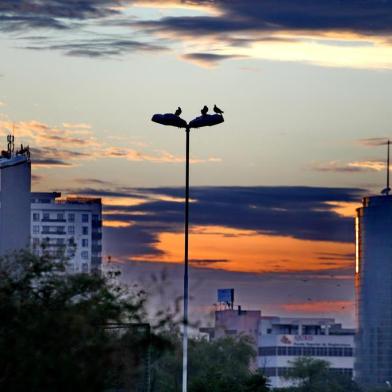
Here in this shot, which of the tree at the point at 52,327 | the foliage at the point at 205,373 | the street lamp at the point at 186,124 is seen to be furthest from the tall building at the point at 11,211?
the tree at the point at 52,327

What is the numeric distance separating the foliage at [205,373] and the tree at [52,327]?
758 centimetres

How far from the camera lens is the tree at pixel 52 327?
37156mm

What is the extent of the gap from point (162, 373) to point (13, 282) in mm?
95726

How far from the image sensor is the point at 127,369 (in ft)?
144

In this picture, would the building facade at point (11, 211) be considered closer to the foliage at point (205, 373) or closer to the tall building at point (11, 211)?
the tall building at point (11, 211)

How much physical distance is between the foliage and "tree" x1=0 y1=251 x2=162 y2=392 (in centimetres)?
758

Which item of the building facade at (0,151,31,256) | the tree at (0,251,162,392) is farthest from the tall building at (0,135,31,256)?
the tree at (0,251,162,392)

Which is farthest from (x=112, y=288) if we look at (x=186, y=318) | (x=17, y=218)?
(x=17, y=218)

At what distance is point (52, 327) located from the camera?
37.6 metres

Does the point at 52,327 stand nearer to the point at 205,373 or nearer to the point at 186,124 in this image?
the point at 186,124

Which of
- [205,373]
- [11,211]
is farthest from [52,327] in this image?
[11,211]

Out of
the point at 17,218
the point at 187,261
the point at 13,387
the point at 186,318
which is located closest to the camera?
the point at 13,387

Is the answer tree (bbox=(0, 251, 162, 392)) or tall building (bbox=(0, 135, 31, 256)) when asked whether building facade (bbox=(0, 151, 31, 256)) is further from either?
tree (bbox=(0, 251, 162, 392))

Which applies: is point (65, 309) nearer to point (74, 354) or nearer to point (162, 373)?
point (74, 354)
